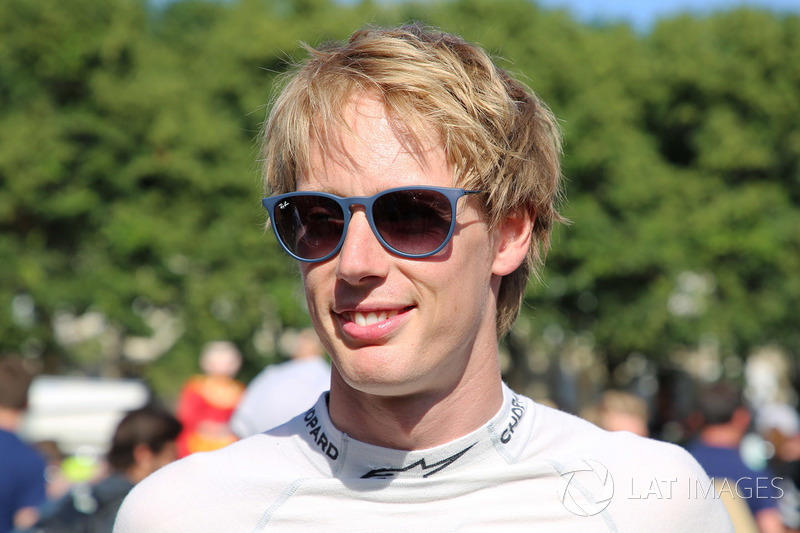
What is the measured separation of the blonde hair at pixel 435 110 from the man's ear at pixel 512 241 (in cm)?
2

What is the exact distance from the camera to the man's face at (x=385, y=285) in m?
1.84

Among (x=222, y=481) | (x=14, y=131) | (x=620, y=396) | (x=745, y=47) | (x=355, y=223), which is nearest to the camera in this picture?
(x=355, y=223)

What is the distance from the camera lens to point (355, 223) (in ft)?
6.08

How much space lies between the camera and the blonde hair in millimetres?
1894

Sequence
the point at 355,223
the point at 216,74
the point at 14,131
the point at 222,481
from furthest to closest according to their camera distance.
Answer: the point at 216,74, the point at 14,131, the point at 222,481, the point at 355,223

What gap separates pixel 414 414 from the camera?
1.94 metres

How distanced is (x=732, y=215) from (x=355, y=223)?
21.8 meters

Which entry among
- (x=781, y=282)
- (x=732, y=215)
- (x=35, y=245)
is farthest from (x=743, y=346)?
(x=35, y=245)

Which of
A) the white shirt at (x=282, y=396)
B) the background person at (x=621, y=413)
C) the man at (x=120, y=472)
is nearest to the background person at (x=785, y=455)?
the background person at (x=621, y=413)

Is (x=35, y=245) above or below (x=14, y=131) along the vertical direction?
below

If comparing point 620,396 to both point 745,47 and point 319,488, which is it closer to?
point 319,488

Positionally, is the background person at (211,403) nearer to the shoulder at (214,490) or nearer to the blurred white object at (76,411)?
the blurred white object at (76,411)

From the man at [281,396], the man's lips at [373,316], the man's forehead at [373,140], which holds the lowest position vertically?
the man at [281,396]

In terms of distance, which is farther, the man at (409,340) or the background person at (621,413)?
the background person at (621,413)
